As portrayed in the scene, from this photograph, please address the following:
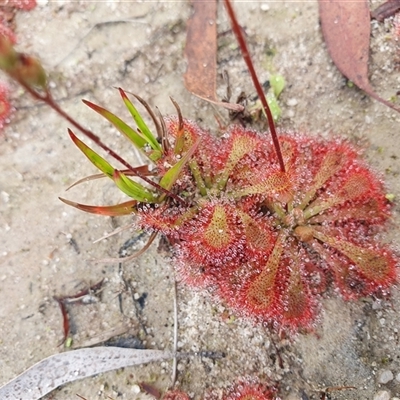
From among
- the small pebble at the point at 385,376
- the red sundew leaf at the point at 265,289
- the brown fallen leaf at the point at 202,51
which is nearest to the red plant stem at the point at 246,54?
the red sundew leaf at the point at 265,289

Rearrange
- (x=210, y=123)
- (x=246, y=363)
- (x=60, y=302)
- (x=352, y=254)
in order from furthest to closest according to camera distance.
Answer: (x=210, y=123) < (x=60, y=302) < (x=246, y=363) < (x=352, y=254)

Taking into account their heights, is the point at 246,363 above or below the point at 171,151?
below

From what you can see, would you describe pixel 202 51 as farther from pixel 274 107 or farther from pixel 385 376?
pixel 385 376

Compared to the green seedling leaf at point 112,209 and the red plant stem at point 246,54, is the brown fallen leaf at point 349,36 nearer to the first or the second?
the red plant stem at point 246,54

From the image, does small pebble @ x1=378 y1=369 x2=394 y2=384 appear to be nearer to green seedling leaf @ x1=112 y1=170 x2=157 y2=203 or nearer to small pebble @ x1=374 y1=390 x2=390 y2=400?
small pebble @ x1=374 y1=390 x2=390 y2=400

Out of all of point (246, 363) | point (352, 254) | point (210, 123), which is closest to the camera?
point (352, 254)

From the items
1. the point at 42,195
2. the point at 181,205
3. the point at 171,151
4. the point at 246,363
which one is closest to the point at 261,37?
the point at 171,151

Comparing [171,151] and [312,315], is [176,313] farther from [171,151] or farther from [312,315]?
[171,151]

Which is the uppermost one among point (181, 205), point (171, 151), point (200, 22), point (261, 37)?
point (200, 22)
